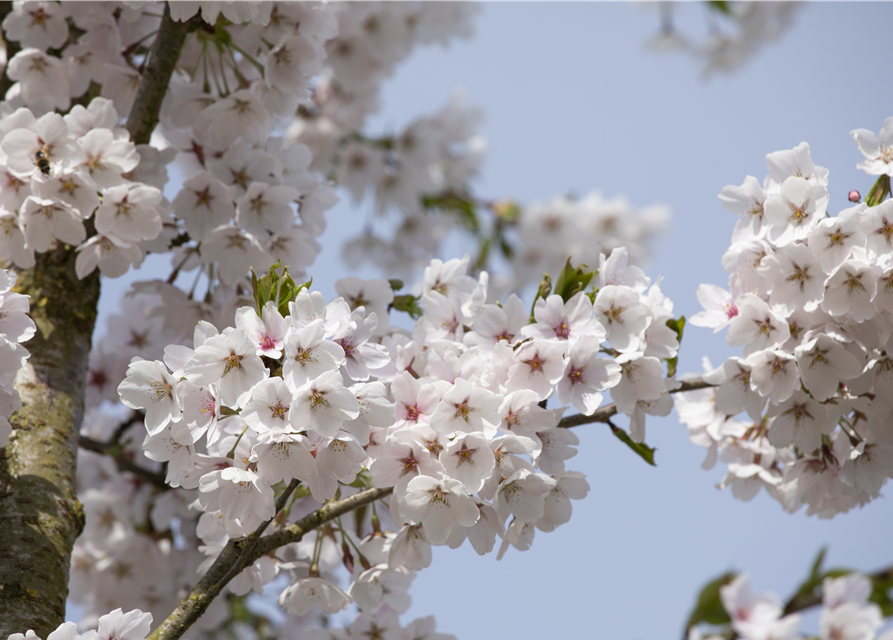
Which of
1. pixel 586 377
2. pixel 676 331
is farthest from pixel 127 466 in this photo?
pixel 676 331

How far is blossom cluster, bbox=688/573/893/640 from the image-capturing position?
181 cm

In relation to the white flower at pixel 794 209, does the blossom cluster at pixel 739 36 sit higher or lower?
higher

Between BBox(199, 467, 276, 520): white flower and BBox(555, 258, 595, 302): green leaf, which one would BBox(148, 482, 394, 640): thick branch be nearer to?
BBox(199, 467, 276, 520): white flower

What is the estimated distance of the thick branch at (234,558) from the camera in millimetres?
1302

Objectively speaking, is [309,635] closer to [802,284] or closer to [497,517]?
[497,517]

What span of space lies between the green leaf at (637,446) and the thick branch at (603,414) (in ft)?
0.15

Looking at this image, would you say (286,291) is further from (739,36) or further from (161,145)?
(739,36)

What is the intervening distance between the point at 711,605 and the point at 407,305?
1.20 metres

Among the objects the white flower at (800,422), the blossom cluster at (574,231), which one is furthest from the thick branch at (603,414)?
the blossom cluster at (574,231)

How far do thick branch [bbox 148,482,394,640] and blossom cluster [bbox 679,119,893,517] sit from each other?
2.45 feet

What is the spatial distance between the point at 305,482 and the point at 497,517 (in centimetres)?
35

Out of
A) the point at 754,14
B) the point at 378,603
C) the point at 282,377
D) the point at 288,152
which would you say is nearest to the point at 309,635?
the point at 378,603

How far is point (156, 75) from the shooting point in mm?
1912

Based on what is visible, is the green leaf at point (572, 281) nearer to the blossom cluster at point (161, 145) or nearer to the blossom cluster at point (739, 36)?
the blossom cluster at point (161, 145)
